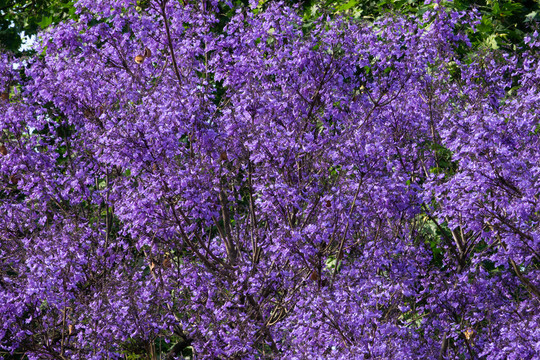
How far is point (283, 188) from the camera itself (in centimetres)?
710

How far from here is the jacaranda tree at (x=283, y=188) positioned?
7039 millimetres

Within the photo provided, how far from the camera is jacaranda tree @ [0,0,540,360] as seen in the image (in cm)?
704

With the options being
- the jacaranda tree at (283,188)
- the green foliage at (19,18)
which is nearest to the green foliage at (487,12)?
the jacaranda tree at (283,188)

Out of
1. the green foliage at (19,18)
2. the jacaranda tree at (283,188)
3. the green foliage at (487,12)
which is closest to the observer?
the jacaranda tree at (283,188)

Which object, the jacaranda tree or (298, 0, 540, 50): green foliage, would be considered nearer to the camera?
the jacaranda tree

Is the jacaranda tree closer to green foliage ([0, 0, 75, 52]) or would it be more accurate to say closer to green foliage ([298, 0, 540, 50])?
green foliage ([298, 0, 540, 50])

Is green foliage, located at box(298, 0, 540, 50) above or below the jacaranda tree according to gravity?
above

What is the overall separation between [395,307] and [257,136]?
224cm

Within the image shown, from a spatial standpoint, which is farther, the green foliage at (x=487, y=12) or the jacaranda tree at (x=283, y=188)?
the green foliage at (x=487, y=12)

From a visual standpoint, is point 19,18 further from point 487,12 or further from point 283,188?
point 283,188

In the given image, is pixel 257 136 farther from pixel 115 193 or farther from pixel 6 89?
pixel 6 89

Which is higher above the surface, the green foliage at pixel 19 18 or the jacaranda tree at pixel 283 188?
the green foliage at pixel 19 18

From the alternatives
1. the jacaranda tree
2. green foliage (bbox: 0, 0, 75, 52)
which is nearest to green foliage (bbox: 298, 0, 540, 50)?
the jacaranda tree

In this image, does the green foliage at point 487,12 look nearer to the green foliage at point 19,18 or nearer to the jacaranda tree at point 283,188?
the jacaranda tree at point 283,188
